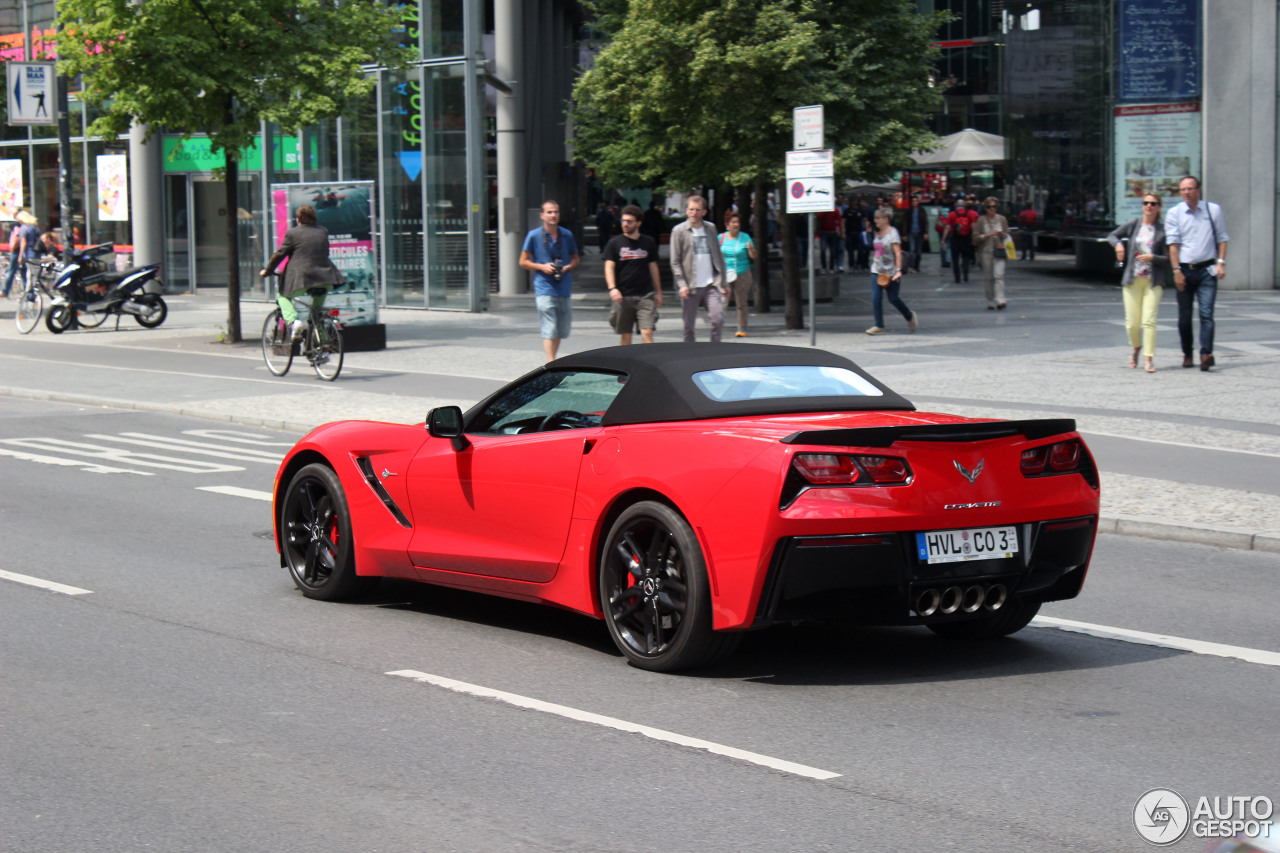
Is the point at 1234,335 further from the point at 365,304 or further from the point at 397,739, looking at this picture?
the point at 397,739

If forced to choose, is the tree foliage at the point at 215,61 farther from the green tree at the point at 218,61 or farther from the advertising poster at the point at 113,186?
the advertising poster at the point at 113,186

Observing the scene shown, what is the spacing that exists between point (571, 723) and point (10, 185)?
1426 inches

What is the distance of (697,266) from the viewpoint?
18.4 metres

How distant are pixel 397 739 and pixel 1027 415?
9700 millimetres

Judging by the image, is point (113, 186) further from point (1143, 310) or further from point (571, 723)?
point (571, 723)

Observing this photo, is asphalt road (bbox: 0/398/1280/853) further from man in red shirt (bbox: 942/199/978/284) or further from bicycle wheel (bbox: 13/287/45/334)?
man in red shirt (bbox: 942/199/978/284)

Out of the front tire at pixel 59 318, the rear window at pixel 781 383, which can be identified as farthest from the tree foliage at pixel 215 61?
the rear window at pixel 781 383

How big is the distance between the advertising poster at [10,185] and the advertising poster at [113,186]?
6.10 feet

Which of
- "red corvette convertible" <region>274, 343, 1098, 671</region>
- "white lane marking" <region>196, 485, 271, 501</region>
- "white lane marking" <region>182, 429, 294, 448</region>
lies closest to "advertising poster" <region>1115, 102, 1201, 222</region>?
"white lane marking" <region>182, 429, 294, 448</region>

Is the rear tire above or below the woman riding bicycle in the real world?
below

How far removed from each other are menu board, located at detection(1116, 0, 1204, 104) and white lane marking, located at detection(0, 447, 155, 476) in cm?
2499

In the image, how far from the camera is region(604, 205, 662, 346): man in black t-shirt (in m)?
16.8

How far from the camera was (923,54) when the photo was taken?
78.0 ft

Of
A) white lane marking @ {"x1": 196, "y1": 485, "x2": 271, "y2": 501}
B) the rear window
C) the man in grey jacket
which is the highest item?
the man in grey jacket
